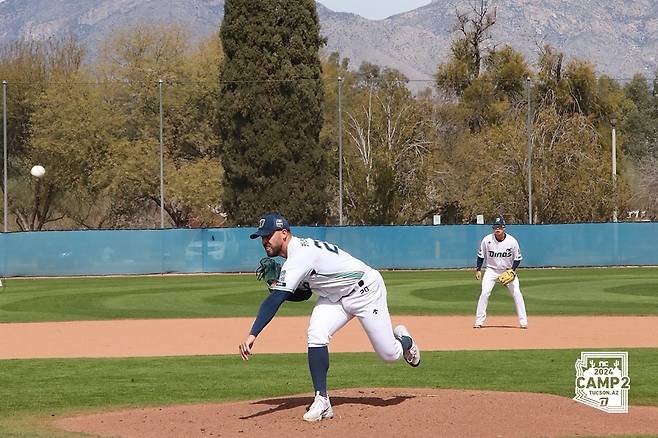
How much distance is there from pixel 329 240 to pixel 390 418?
3241cm

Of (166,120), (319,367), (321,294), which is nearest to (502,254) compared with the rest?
(321,294)

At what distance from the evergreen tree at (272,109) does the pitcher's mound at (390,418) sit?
135 feet

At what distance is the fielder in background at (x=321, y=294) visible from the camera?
9.55m

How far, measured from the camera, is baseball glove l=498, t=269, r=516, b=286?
1973 centimetres

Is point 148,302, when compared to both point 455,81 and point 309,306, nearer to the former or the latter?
point 309,306

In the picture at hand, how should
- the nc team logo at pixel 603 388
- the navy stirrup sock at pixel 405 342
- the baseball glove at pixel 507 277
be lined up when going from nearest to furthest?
the navy stirrup sock at pixel 405 342, the nc team logo at pixel 603 388, the baseball glove at pixel 507 277

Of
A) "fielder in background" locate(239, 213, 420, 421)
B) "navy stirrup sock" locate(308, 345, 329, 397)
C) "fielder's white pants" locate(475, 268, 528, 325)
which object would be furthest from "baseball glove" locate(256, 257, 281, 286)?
"fielder's white pants" locate(475, 268, 528, 325)

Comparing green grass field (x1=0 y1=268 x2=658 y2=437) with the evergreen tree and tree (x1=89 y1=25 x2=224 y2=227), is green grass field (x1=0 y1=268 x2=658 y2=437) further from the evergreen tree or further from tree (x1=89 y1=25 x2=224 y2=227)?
tree (x1=89 y1=25 x2=224 y2=227)

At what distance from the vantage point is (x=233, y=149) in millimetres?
52906

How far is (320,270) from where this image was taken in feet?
32.2

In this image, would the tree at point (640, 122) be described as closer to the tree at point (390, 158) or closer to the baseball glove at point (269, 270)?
the tree at point (390, 158)

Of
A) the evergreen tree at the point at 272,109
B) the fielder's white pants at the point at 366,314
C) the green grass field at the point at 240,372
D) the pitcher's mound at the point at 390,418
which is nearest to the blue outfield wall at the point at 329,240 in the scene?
the evergreen tree at the point at 272,109

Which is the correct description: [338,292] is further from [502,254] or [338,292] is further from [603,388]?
[502,254]

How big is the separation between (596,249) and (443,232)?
5.64m
